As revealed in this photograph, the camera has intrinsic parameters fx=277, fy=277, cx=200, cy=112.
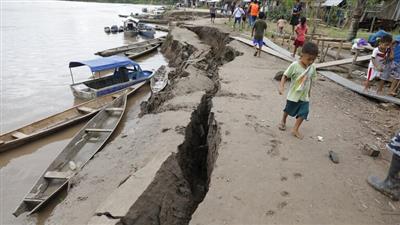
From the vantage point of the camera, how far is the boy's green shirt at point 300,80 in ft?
14.1

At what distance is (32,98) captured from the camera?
12664 millimetres

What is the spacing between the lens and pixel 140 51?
872 inches

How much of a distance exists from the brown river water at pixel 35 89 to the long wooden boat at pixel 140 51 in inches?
19.5

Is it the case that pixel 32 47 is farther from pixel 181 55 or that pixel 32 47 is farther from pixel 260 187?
pixel 260 187

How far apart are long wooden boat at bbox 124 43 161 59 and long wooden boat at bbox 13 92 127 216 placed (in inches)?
433

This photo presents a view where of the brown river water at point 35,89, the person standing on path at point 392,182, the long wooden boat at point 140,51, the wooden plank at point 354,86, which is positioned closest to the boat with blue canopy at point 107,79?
the brown river water at point 35,89

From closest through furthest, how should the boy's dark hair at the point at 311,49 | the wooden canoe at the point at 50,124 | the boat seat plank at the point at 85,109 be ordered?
the boy's dark hair at the point at 311,49, the wooden canoe at the point at 50,124, the boat seat plank at the point at 85,109

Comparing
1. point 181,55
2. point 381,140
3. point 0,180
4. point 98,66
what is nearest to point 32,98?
point 98,66

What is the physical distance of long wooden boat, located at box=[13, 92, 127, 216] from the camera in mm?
5569

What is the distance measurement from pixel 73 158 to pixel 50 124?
2954 millimetres

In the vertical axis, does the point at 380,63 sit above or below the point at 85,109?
above

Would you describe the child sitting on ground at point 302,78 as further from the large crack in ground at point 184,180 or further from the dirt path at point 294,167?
the large crack in ground at point 184,180

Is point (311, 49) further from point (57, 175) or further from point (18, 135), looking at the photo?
point (18, 135)

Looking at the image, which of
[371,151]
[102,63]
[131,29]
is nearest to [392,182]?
[371,151]
